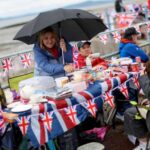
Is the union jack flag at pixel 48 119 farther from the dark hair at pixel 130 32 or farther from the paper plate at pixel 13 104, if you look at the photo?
the dark hair at pixel 130 32

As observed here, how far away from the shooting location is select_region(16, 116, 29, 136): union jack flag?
3609 mm

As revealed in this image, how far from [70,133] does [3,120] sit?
900 mm

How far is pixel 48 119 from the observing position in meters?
3.74

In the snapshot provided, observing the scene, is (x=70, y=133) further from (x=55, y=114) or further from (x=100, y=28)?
(x=100, y=28)

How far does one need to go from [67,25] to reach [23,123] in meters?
2.01

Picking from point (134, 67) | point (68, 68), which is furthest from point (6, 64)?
point (134, 67)

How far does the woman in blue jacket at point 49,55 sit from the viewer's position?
182 inches

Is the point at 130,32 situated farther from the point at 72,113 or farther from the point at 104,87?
the point at 72,113

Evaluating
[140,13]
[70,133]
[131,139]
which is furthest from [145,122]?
[140,13]

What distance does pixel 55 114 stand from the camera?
376 centimetres

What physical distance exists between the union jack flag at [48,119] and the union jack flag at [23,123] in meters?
0.17

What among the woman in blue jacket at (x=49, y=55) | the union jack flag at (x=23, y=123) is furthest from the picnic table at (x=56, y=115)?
the woman in blue jacket at (x=49, y=55)

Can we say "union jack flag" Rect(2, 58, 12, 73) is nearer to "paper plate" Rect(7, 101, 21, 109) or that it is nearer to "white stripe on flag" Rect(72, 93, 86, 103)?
"paper plate" Rect(7, 101, 21, 109)

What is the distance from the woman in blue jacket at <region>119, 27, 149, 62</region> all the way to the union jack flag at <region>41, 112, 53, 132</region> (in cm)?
299
